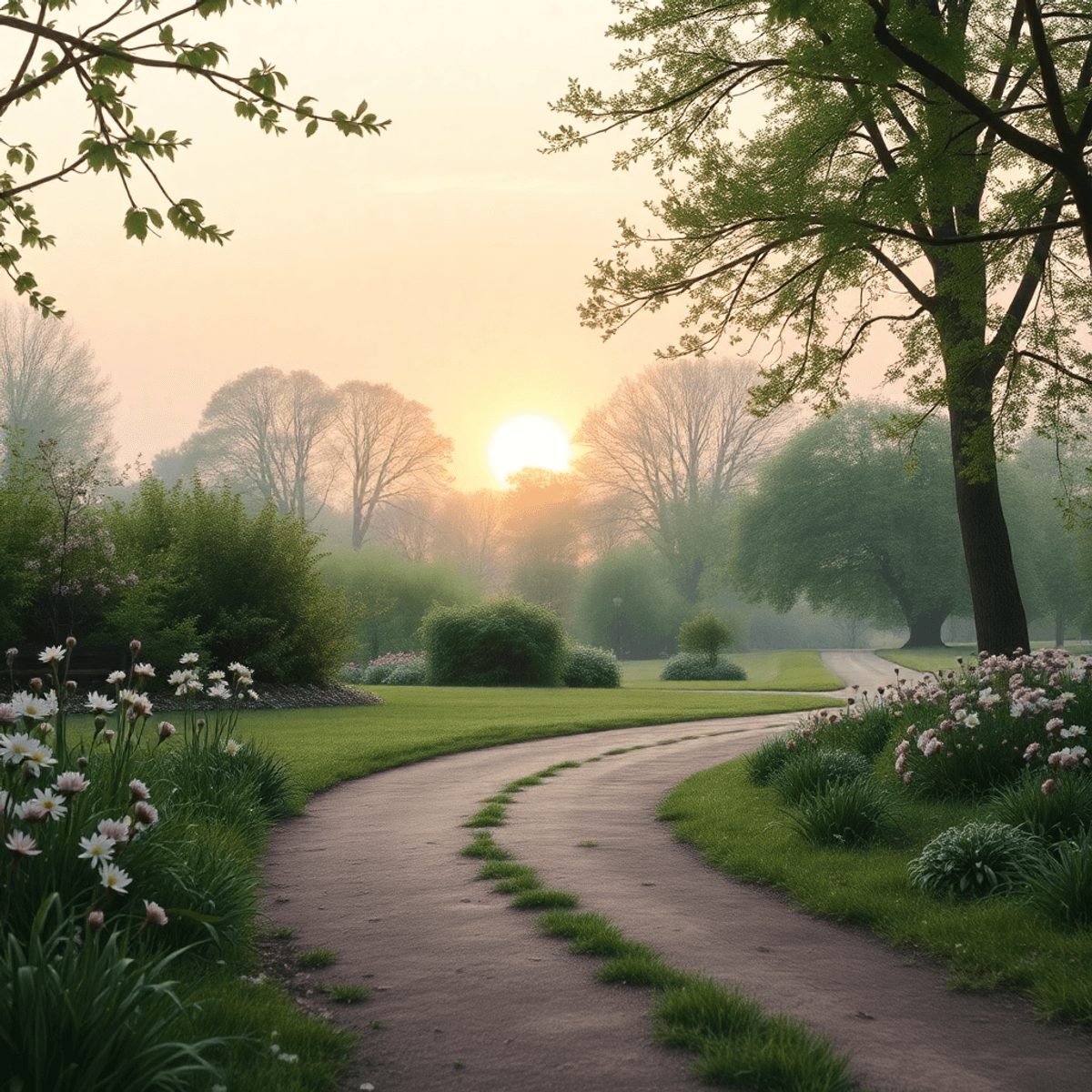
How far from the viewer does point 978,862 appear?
5.34 meters

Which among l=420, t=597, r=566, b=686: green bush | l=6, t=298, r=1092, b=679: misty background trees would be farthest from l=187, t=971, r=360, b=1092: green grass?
l=6, t=298, r=1092, b=679: misty background trees

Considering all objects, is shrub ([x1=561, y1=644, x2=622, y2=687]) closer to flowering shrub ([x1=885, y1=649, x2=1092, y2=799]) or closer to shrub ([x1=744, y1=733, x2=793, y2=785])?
shrub ([x1=744, y1=733, x2=793, y2=785])

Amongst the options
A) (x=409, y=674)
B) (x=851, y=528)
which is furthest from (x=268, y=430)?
(x=851, y=528)

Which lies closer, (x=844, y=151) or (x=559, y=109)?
(x=559, y=109)

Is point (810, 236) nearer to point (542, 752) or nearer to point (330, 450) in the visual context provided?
point (542, 752)

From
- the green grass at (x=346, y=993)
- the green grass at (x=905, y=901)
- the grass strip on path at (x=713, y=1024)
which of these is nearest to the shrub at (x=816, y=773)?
the green grass at (x=905, y=901)

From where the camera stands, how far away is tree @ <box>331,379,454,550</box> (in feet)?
166

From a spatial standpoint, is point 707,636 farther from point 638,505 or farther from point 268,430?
point 268,430

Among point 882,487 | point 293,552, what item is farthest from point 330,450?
point 293,552

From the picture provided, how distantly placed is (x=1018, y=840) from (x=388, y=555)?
37193mm

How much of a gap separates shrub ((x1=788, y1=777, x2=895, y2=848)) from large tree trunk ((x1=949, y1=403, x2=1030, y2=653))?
616 centimetres

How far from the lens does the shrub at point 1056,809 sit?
5.68 m

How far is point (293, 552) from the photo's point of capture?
19844 mm

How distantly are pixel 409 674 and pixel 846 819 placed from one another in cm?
2459
